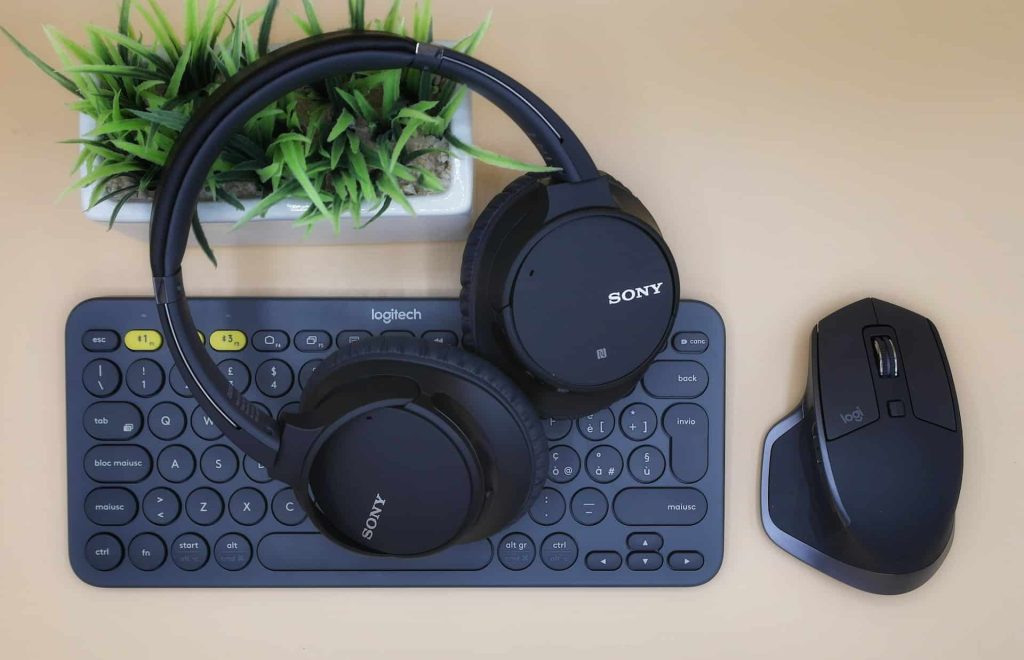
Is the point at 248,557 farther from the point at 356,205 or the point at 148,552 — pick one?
the point at 356,205

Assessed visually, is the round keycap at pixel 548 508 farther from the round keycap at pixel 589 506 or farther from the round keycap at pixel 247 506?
the round keycap at pixel 247 506

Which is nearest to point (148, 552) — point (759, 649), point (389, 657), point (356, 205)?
point (389, 657)

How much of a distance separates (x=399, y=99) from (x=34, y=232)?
0.30 metres

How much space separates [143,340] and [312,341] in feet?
0.38

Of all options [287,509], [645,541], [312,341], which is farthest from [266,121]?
[645,541]

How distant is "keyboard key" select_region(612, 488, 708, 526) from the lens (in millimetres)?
546

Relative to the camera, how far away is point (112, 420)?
1.77ft

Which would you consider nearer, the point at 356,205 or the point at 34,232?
the point at 356,205

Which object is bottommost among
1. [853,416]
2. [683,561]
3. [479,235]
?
[683,561]

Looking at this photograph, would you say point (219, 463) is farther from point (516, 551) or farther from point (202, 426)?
point (516, 551)

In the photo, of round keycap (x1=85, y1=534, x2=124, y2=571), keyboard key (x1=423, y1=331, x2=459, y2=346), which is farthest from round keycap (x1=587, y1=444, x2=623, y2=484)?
round keycap (x1=85, y1=534, x2=124, y2=571)

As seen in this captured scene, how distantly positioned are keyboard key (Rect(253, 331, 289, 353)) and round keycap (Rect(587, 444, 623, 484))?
0.22 m

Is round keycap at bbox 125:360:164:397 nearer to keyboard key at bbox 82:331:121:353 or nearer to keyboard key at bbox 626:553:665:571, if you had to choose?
keyboard key at bbox 82:331:121:353

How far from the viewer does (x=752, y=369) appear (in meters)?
0.56
